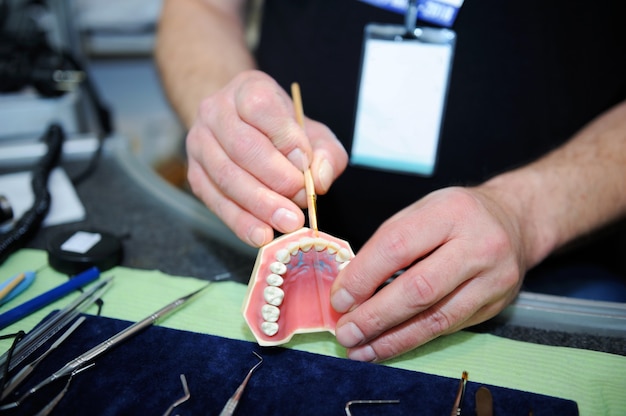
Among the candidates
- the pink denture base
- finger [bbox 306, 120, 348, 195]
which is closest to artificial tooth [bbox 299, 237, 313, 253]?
the pink denture base

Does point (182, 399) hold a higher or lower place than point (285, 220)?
lower

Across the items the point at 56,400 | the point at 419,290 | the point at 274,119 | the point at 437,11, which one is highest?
the point at 437,11

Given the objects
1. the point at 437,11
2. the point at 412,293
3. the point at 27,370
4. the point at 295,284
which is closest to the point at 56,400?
the point at 27,370

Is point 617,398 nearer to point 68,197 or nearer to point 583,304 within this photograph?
point 583,304

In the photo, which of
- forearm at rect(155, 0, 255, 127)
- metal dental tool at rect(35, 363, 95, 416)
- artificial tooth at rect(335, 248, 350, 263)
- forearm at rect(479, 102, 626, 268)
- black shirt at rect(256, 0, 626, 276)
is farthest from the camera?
forearm at rect(155, 0, 255, 127)

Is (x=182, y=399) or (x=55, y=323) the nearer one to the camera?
(x=182, y=399)

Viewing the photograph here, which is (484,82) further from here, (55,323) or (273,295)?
(55,323)

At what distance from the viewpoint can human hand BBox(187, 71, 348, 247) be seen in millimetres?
639

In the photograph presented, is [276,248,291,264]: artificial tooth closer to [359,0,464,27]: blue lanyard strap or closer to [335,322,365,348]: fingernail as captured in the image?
[335,322,365,348]: fingernail

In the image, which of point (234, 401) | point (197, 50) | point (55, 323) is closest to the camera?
point (234, 401)

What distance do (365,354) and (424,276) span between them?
0.12 m

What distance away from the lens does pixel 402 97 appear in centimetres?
81

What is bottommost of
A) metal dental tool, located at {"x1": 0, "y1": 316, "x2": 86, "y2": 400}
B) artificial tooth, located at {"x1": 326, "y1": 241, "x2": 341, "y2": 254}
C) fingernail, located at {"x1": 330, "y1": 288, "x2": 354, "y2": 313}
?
metal dental tool, located at {"x1": 0, "y1": 316, "x2": 86, "y2": 400}

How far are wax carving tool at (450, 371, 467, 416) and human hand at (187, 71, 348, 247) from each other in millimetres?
254
